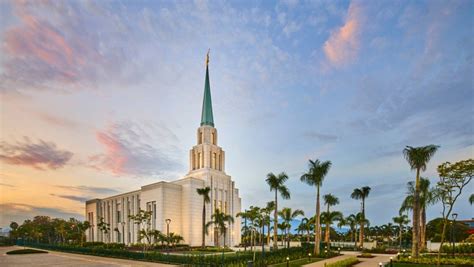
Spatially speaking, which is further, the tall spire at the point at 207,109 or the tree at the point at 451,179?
the tall spire at the point at 207,109

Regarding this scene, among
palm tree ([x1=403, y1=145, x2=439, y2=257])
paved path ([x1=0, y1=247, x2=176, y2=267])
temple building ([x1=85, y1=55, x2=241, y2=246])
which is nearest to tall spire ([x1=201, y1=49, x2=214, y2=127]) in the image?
temple building ([x1=85, y1=55, x2=241, y2=246])

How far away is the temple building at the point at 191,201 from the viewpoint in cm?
6266

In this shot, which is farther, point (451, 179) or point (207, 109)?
point (207, 109)

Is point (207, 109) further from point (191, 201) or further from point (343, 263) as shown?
point (343, 263)

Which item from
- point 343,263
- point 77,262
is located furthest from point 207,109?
point 343,263

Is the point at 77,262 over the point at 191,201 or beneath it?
over

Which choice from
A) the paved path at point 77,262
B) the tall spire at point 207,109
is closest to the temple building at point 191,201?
the tall spire at point 207,109

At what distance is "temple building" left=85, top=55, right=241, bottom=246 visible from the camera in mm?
62656

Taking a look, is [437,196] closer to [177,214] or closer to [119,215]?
[177,214]

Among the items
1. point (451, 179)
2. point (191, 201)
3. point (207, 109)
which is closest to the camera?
point (451, 179)

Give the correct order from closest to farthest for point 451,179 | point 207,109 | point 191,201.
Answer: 1. point 451,179
2. point 191,201
3. point 207,109

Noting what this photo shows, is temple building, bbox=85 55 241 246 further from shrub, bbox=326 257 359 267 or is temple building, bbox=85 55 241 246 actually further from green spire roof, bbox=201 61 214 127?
shrub, bbox=326 257 359 267

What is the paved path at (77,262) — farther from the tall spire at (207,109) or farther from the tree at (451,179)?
the tall spire at (207,109)

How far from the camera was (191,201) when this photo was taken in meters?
63.5
